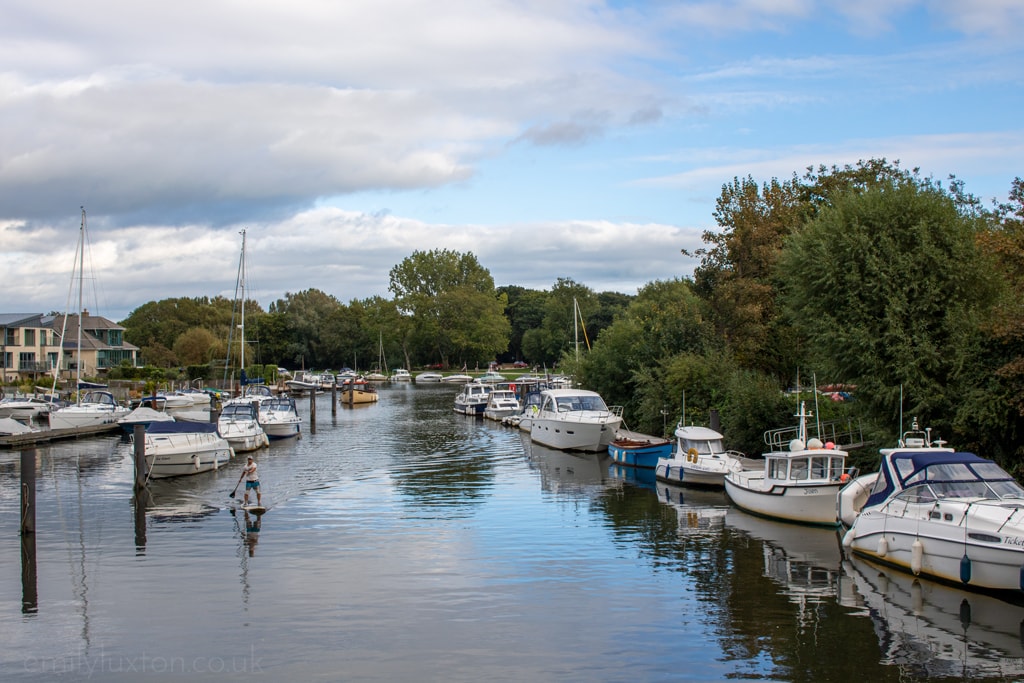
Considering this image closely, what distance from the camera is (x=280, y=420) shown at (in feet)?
179

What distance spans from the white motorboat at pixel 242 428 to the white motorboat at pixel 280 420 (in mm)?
828

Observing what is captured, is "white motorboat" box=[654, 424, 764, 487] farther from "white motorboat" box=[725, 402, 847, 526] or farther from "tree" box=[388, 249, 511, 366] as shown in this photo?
"tree" box=[388, 249, 511, 366]

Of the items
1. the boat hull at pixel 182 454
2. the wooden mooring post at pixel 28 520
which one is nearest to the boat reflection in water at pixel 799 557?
the wooden mooring post at pixel 28 520

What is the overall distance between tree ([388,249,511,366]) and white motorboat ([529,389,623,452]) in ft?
308

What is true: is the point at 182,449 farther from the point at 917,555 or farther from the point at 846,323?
the point at 917,555

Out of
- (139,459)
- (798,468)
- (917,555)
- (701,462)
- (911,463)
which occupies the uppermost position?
(911,463)

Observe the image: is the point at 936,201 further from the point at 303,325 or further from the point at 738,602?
the point at 303,325

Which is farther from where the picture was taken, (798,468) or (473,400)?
(473,400)

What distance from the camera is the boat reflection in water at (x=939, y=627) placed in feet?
49.2

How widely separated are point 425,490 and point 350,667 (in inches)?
789

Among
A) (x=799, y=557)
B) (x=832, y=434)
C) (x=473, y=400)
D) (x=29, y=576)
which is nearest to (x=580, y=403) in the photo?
(x=832, y=434)

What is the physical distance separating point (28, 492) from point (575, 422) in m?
27.5

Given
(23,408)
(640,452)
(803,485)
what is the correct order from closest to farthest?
(803,485)
(640,452)
(23,408)

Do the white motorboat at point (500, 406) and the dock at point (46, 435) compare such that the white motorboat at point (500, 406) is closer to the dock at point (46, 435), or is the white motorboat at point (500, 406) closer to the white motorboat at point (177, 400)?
the white motorboat at point (177, 400)
